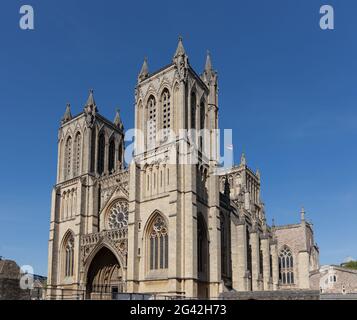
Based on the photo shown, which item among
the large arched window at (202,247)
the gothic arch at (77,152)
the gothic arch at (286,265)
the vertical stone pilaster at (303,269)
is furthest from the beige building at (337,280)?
the gothic arch at (77,152)

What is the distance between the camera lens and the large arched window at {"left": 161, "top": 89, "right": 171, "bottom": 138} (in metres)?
39.9

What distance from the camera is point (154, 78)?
42594mm

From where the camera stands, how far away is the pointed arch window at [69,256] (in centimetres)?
4344

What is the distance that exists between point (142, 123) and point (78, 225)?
11.3 m

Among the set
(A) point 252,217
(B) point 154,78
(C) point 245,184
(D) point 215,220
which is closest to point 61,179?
→ (B) point 154,78

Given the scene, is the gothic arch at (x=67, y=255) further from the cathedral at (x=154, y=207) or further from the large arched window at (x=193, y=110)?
the large arched window at (x=193, y=110)

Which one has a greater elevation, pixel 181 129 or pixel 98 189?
pixel 181 129

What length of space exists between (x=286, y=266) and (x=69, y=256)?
28903 mm

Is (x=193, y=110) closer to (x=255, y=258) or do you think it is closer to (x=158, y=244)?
(x=158, y=244)

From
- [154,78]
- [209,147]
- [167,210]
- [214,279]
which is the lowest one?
[214,279]

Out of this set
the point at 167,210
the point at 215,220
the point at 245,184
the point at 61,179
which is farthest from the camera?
the point at 245,184

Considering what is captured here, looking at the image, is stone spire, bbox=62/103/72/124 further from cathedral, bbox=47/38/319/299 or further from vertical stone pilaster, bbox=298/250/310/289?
vertical stone pilaster, bbox=298/250/310/289

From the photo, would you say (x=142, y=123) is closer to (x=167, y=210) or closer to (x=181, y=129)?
(x=181, y=129)

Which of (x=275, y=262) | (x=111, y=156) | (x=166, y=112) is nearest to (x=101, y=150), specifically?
(x=111, y=156)
